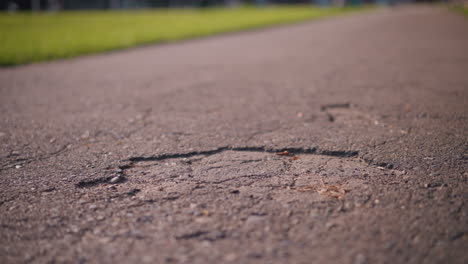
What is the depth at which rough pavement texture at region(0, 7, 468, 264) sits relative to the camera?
4.67ft

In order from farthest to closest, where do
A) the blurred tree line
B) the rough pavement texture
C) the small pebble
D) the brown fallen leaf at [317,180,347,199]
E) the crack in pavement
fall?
the blurred tree line < the crack in pavement < the small pebble < the brown fallen leaf at [317,180,347,199] < the rough pavement texture

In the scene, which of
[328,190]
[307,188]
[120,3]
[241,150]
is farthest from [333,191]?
[120,3]

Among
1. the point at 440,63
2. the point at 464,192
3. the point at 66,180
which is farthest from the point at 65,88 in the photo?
the point at 440,63

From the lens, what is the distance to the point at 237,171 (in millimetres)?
2088

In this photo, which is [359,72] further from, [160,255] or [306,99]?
[160,255]

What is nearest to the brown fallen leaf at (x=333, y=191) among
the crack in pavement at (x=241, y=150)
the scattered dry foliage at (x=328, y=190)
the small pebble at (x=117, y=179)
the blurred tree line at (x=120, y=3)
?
the scattered dry foliage at (x=328, y=190)

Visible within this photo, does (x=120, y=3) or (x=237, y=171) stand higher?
(x=120, y=3)

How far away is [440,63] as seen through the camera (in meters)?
5.41

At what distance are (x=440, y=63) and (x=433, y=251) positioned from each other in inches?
194

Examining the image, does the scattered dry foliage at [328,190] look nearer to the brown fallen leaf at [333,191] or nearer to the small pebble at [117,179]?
the brown fallen leaf at [333,191]

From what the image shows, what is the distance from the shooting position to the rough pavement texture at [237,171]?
4.67 ft

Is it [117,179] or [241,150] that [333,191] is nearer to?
[241,150]

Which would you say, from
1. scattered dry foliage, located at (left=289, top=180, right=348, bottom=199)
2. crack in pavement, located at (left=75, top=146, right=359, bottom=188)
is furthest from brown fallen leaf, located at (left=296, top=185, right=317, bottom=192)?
crack in pavement, located at (left=75, top=146, right=359, bottom=188)

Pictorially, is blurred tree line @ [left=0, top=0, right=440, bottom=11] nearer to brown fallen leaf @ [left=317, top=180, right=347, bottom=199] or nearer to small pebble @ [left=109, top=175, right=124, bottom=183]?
small pebble @ [left=109, top=175, right=124, bottom=183]
